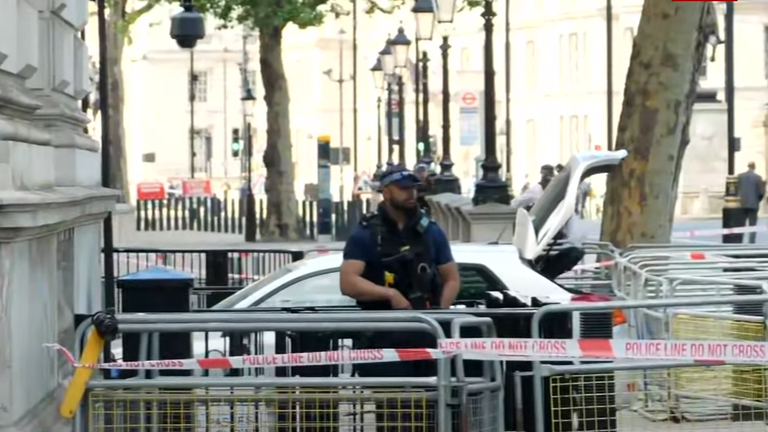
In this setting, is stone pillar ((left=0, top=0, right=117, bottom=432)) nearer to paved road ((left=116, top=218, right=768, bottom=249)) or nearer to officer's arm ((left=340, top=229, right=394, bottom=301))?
officer's arm ((left=340, top=229, right=394, bottom=301))

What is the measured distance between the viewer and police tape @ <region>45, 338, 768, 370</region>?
810cm

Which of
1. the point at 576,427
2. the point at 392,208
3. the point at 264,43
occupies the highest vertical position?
the point at 264,43

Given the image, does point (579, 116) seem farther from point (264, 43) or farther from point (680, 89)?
point (680, 89)

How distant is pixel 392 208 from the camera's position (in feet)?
32.1

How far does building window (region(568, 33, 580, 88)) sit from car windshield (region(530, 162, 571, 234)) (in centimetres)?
6478

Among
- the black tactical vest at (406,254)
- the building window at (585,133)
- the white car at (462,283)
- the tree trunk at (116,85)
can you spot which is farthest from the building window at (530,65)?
the black tactical vest at (406,254)

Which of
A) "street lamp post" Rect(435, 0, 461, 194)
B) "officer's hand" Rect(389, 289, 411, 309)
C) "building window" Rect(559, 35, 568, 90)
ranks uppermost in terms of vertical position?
"building window" Rect(559, 35, 568, 90)

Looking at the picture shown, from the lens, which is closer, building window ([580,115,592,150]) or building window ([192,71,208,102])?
building window ([580,115,592,150])

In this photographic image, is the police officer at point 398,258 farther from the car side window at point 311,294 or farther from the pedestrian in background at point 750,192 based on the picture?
the pedestrian in background at point 750,192

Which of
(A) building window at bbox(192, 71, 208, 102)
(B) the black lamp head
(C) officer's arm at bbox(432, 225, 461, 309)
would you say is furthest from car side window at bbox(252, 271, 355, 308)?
(A) building window at bbox(192, 71, 208, 102)

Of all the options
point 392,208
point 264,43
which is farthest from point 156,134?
point 392,208

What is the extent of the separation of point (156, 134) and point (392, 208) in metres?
91.7

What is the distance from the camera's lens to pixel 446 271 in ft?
32.7

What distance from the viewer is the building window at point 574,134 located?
7969 centimetres
